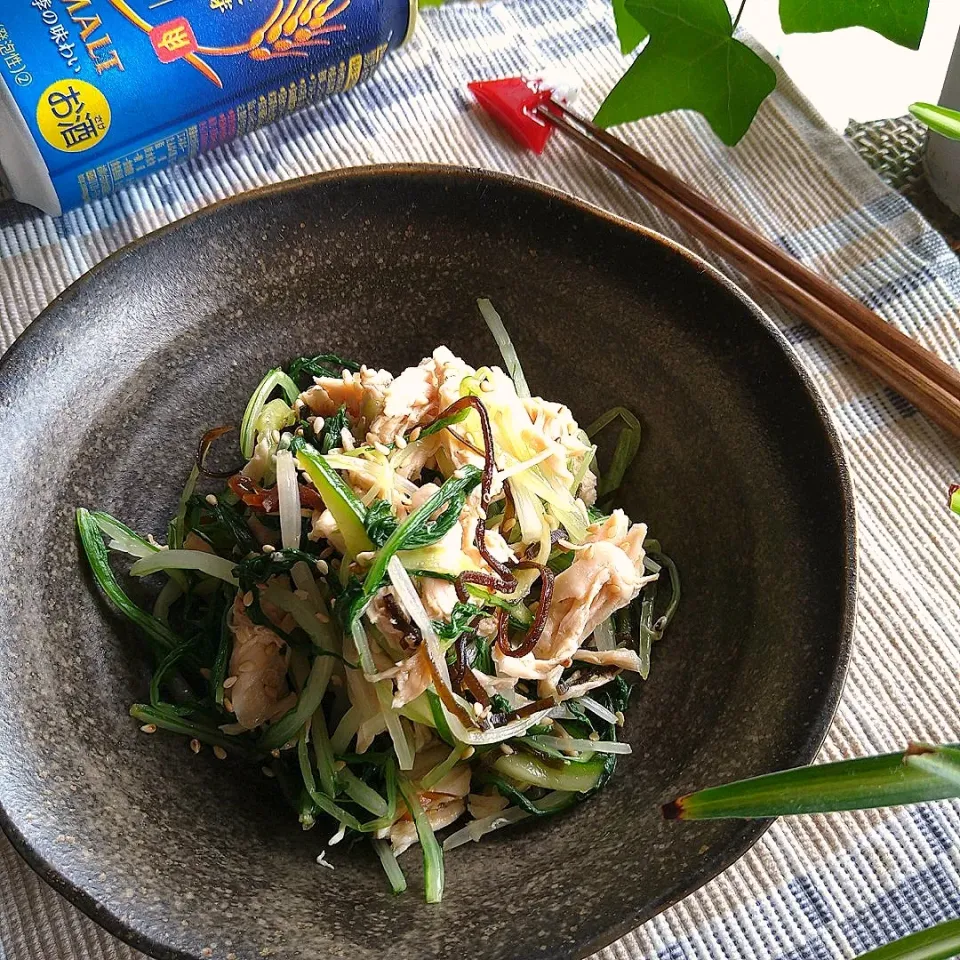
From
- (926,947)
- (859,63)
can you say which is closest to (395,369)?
(926,947)

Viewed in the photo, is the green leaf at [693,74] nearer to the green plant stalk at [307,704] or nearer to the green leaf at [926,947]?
the green plant stalk at [307,704]

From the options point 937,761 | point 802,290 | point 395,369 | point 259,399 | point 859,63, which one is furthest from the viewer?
point 859,63

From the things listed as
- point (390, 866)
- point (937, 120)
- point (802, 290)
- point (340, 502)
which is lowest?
point (390, 866)

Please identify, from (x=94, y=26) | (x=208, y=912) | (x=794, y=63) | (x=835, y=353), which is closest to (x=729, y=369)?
(x=835, y=353)

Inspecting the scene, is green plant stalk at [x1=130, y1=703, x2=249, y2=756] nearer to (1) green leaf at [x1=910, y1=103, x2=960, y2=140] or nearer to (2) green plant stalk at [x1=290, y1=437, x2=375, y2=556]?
(2) green plant stalk at [x1=290, y1=437, x2=375, y2=556]

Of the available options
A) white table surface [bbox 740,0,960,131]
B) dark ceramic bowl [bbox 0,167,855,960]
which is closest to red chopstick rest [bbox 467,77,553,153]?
dark ceramic bowl [bbox 0,167,855,960]

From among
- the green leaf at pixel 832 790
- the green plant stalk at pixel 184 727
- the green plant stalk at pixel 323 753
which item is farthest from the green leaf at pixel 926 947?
the green plant stalk at pixel 184 727

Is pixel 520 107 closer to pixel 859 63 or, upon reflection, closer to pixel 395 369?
pixel 395 369
